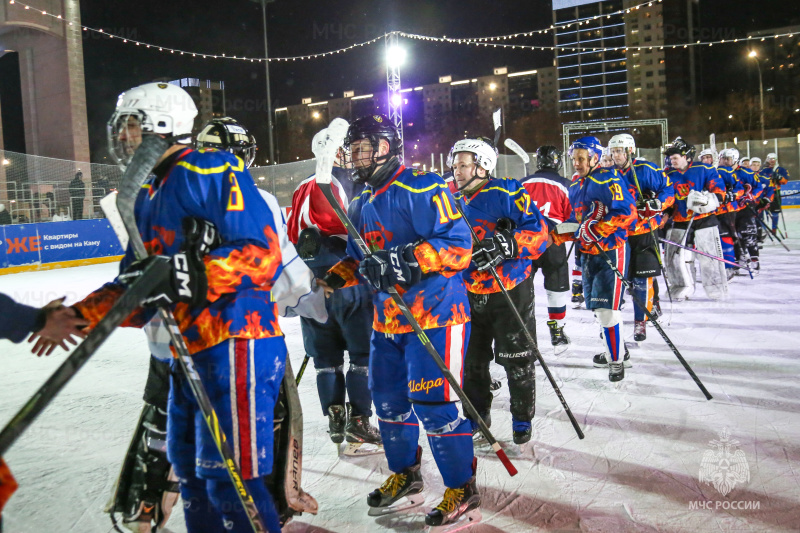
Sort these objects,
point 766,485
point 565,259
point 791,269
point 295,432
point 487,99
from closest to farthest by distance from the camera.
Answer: point 295,432, point 766,485, point 565,259, point 791,269, point 487,99

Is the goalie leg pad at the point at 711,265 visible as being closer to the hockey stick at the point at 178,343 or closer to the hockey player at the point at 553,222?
the hockey player at the point at 553,222

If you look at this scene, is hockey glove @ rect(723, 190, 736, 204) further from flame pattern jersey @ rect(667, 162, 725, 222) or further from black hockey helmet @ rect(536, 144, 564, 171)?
black hockey helmet @ rect(536, 144, 564, 171)

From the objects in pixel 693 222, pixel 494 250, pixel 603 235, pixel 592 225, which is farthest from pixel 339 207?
pixel 693 222

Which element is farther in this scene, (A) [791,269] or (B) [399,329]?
(A) [791,269]

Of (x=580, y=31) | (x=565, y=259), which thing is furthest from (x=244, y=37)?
(x=580, y=31)

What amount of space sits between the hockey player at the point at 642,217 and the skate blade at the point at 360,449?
121 inches

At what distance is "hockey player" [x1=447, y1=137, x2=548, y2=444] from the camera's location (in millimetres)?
3721

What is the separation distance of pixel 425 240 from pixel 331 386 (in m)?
1.52

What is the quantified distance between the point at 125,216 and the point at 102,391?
3619 mm

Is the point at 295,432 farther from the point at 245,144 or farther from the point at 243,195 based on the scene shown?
the point at 245,144

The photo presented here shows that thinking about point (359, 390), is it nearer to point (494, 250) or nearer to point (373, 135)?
point (494, 250)

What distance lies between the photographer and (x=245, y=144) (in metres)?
3.15

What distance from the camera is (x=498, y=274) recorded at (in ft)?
12.8

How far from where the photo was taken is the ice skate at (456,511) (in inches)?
107
